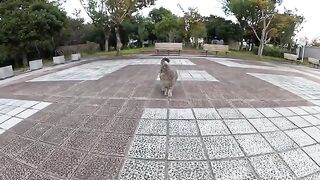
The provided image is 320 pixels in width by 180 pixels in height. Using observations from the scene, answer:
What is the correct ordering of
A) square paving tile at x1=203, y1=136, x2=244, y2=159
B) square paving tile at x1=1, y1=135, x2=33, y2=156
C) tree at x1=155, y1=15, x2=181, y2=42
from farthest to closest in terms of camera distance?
tree at x1=155, y1=15, x2=181, y2=42, square paving tile at x1=1, y1=135, x2=33, y2=156, square paving tile at x1=203, y1=136, x2=244, y2=159

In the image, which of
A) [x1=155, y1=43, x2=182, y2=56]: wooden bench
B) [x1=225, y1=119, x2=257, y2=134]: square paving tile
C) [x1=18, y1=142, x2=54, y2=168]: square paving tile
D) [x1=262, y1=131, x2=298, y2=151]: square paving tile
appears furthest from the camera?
[x1=155, y1=43, x2=182, y2=56]: wooden bench

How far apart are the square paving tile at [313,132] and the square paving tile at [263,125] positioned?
0.46 metres

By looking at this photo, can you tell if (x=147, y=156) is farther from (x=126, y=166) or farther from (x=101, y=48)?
(x=101, y=48)

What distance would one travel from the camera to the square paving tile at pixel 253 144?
295cm

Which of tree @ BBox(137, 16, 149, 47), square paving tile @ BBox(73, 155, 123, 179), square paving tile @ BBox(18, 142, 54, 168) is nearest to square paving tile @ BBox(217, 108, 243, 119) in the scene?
square paving tile @ BBox(73, 155, 123, 179)

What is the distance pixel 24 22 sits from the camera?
12625 mm

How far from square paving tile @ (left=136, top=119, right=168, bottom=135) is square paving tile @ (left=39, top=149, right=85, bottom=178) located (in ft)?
3.02

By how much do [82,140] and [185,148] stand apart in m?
1.34

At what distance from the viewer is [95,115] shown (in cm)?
399

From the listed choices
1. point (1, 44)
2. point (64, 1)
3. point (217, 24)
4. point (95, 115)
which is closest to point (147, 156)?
point (95, 115)

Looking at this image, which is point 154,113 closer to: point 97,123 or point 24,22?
point 97,123

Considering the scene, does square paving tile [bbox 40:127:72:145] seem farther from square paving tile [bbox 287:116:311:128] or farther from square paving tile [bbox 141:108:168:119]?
square paving tile [bbox 287:116:311:128]

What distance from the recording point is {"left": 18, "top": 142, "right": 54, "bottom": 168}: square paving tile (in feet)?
8.94

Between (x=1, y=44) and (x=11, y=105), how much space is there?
11556 millimetres
